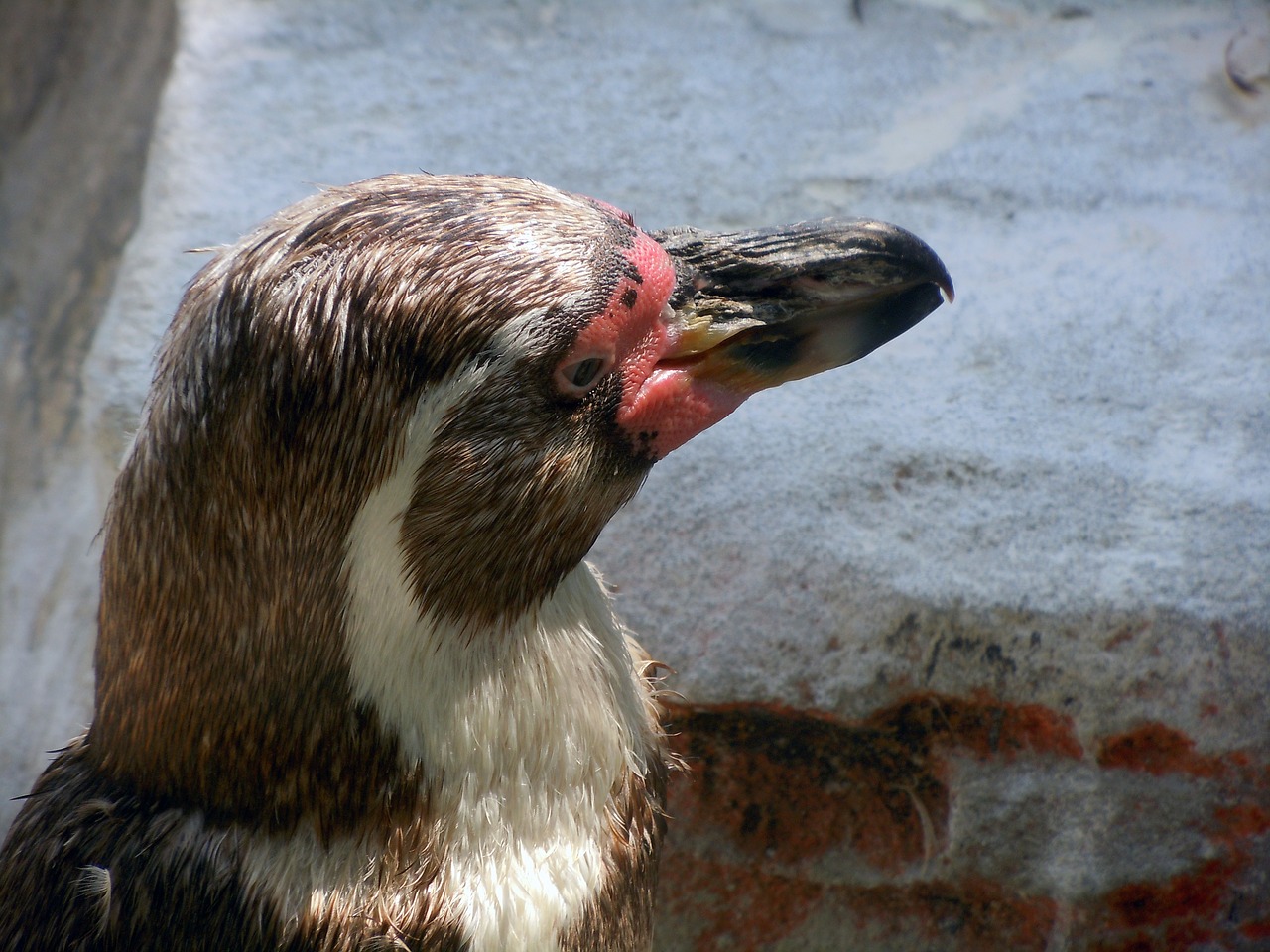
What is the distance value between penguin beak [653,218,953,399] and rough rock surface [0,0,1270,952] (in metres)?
0.70

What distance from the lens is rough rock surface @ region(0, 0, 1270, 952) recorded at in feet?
6.58

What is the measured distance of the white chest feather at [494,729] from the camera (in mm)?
1254

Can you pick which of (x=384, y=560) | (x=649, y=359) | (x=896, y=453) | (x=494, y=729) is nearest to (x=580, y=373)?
(x=649, y=359)

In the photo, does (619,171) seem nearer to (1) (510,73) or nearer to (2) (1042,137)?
(1) (510,73)

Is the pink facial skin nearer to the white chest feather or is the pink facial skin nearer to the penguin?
the penguin

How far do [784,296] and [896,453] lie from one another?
843mm

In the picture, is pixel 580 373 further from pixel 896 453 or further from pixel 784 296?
pixel 896 453

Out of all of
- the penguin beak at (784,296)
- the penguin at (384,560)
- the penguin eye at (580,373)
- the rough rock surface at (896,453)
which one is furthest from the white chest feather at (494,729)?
the rough rock surface at (896,453)

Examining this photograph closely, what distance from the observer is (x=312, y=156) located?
2713mm

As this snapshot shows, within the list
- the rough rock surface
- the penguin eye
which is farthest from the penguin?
the rough rock surface

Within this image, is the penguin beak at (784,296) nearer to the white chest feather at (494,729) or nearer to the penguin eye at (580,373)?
the penguin eye at (580,373)

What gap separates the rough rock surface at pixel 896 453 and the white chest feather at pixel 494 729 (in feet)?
2.10

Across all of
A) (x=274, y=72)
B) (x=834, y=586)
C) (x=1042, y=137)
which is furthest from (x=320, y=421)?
(x=1042, y=137)

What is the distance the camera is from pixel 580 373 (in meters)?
1.28
